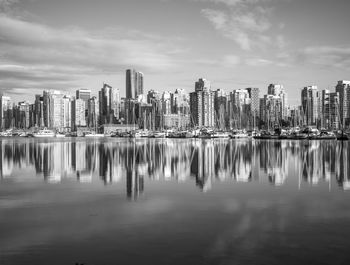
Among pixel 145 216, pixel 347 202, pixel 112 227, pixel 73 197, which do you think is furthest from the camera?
pixel 73 197

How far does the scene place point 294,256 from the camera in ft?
45.6

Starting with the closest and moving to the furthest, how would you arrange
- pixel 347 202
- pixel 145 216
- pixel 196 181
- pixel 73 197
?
pixel 145 216
pixel 347 202
pixel 73 197
pixel 196 181

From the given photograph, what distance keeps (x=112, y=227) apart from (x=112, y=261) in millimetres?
4354

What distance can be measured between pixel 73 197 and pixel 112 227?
28.2ft

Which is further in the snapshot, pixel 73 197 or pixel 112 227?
pixel 73 197

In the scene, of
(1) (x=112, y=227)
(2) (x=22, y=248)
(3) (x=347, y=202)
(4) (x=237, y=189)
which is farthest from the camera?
(4) (x=237, y=189)

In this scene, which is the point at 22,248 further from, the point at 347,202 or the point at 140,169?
the point at 140,169

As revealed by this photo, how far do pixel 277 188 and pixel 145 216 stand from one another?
12265mm

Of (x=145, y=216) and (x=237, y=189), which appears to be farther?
(x=237, y=189)

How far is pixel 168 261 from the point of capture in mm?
13438

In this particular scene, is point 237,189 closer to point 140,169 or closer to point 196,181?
point 196,181

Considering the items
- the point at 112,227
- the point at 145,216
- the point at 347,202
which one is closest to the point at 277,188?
the point at 347,202

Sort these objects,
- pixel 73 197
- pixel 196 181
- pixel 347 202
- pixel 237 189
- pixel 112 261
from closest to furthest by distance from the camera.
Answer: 1. pixel 112 261
2. pixel 347 202
3. pixel 73 197
4. pixel 237 189
5. pixel 196 181

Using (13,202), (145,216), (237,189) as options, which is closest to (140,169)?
(237,189)
